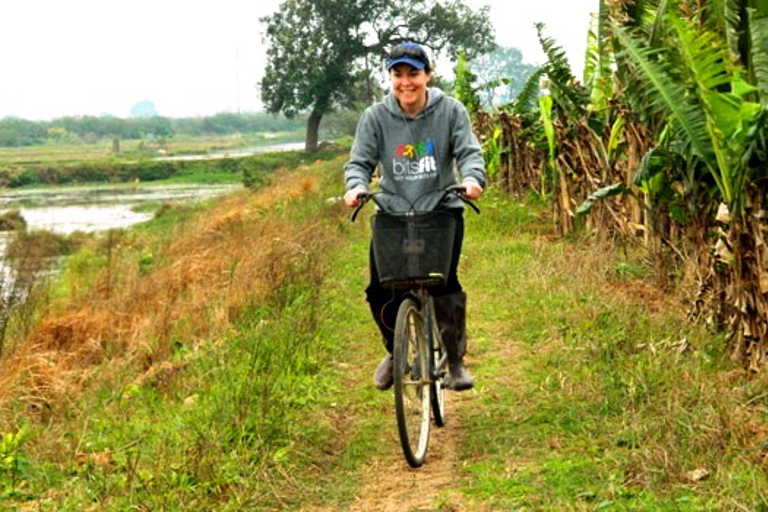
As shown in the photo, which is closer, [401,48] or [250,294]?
[401,48]

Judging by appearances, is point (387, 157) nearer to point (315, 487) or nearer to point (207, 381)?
point (315, 487)

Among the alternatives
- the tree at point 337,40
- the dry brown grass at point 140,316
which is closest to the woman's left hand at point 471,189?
the dry brown grass at point 140,316

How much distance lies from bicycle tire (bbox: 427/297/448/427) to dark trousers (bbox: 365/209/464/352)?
126 mm

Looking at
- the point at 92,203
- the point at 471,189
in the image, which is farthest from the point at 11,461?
the point at 92,203

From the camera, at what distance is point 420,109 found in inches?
220

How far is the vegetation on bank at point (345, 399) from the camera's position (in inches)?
191

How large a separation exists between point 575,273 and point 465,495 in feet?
15.8

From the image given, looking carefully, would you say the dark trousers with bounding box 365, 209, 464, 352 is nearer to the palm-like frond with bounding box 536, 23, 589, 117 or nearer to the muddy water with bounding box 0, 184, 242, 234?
the palm-like frond with bounding box 536, 23, 589, 117

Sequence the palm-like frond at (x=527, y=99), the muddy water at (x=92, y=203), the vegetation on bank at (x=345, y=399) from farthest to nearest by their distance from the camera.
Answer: the muddy water at (x=92, y=203) → the palm-like frond at (x=527, y=99) → the vegetation on bank at (x=345, y=399)

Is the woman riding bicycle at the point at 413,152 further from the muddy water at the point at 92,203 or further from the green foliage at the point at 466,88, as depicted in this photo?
the muddy water at the point at 92,203

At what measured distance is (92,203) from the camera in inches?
1518

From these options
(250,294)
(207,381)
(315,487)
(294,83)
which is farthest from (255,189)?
(315,487)

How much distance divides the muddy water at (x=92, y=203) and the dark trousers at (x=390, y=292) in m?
21.6

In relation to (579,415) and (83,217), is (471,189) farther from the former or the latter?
(83,217)
